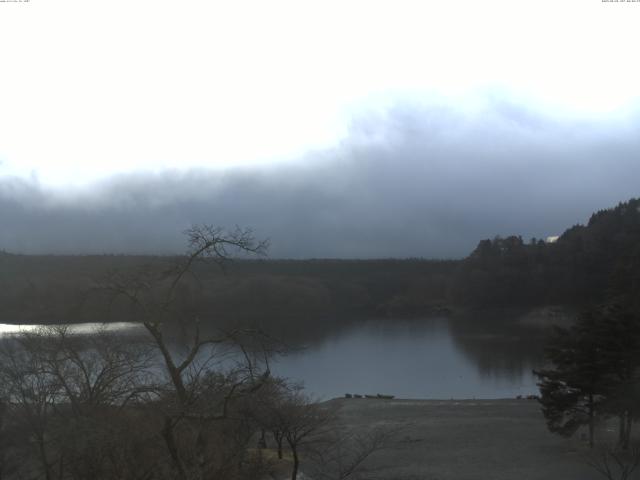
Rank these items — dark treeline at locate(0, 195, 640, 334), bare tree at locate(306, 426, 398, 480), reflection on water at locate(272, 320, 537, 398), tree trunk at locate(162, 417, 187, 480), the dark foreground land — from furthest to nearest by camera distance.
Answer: dark treeline at locate(0, 195, 640, 334)
reflection on water at locate(272, 320, 537, 398)
the dark foreground land
bare tree at locate(306, 426, 398, 480)
tree trunk at locate(162, 417, 187, 480)

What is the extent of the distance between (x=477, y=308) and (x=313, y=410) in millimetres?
76336

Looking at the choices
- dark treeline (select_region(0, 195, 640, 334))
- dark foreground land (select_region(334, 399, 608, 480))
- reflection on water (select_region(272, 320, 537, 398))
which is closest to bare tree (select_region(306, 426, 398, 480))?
dark foreground land (select_region(334, 399, 608, 480))

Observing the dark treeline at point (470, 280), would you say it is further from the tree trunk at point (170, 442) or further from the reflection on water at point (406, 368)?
the tree trunk at point (170, 442)

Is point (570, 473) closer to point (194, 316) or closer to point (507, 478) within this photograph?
point (507, 478)

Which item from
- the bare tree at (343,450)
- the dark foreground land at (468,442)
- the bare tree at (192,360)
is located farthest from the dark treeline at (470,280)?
the bare tree at (192,360)

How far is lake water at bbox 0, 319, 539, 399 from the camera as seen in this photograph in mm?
35125

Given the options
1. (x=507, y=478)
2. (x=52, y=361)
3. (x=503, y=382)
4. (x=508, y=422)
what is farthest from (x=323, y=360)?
(x=52, y=361)

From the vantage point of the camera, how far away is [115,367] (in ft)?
31.3

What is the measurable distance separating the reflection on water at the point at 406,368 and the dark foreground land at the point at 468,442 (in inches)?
155

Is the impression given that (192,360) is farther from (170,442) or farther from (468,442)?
(468,442)

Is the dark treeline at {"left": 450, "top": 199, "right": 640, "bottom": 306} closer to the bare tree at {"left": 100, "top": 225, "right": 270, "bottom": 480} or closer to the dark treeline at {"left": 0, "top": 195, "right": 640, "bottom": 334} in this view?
the dark treeline at {"left": 0, "top": 195, "right": 640, "bottom": 334}

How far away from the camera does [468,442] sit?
74.8 feet

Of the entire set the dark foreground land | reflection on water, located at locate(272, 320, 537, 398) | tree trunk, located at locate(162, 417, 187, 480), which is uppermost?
tree trunk, located at locate(162, 417, 187, 480)

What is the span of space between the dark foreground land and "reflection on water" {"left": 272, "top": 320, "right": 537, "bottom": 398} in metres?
3.95
